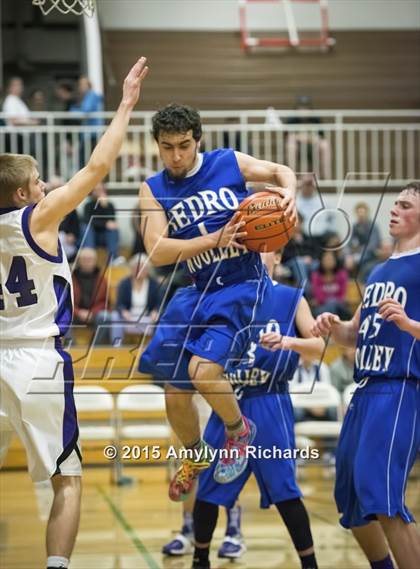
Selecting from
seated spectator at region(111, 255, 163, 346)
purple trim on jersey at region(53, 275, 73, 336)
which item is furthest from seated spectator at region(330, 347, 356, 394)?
purple trim on jersey at region(53, 275, 73, 336)

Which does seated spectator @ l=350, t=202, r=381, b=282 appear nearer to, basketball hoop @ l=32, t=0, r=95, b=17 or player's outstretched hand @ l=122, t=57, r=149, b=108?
basketball hoop @ l=32, t=0, r=95, b=17

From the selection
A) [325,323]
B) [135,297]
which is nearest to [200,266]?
[325,323]

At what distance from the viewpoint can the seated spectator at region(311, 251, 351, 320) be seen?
12.1 metres

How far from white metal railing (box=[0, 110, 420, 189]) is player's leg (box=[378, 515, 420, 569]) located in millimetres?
8263

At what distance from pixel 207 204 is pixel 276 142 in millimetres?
9582

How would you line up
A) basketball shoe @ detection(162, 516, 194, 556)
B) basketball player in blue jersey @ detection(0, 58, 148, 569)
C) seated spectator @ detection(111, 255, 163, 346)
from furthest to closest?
seated spectator @ detection(111, 255, 163, 346)
basketball shoe @ detection(162, 516, 194, 556)
basketball player in blue jersey @ detection(0, 58, 148, 569)

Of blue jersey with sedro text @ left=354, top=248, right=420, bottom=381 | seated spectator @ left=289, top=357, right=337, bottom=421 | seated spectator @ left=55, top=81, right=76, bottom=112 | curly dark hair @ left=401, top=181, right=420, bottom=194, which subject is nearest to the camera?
blue jersey with sedro text @ left=354, top=248, right=420, bottom=381

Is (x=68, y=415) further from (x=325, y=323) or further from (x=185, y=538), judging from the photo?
(x=185, y=538)

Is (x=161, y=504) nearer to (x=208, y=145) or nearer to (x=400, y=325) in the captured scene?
(x=400, y=325)

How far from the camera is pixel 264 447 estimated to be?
6582 millimetres

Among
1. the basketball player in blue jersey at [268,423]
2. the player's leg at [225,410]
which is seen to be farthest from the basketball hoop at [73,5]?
the player's leg at [225,410]

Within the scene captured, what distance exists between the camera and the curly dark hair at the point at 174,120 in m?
5.60

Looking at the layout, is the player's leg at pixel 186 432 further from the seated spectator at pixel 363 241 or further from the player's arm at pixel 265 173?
the seated spectator at pixel 363 241

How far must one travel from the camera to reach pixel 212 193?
19.1 ft
